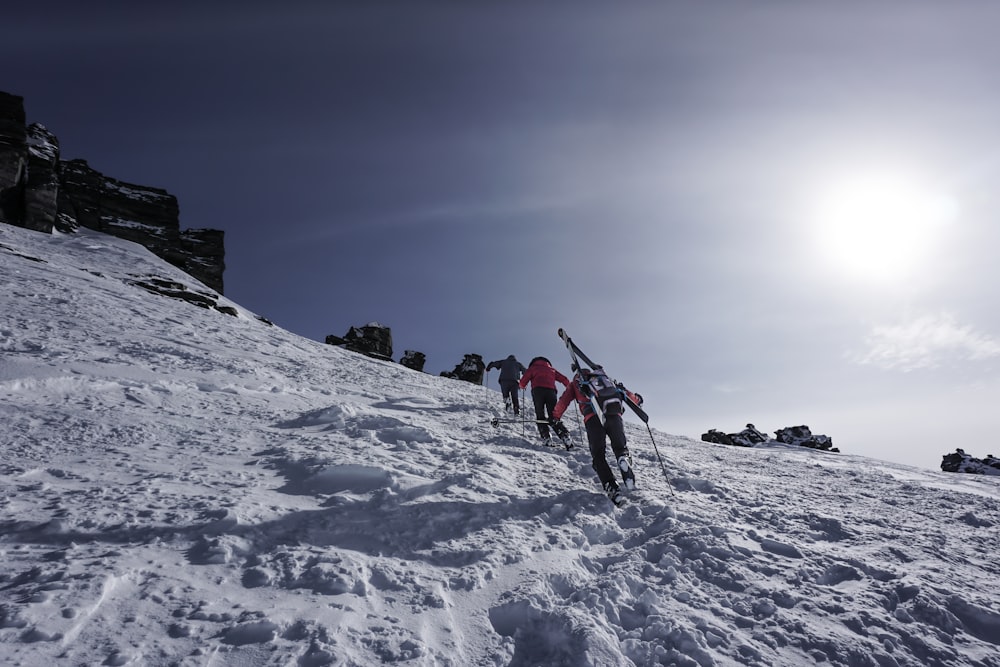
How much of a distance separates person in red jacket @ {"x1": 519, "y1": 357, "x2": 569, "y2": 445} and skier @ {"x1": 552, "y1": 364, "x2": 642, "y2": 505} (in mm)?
2649

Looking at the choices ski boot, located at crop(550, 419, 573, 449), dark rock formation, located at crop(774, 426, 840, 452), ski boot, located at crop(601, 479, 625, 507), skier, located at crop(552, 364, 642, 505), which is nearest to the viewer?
ski boot, located at crop(601, 479, 625, 507)

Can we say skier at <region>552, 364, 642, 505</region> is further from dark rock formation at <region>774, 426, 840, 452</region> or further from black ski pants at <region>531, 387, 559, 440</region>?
dark rock formation at <region>774, 426, 840, 452</region>

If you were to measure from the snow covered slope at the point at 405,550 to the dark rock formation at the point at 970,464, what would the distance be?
20.0 metres

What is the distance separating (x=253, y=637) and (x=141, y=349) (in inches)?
414

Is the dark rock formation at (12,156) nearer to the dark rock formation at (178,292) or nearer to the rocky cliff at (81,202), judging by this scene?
the rocky cliff at (81,202)

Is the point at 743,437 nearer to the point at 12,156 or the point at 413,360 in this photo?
the point at 413,360

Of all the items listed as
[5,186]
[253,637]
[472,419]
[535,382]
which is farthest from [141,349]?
[5,186]

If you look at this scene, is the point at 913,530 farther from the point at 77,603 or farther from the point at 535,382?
the point at 77,603

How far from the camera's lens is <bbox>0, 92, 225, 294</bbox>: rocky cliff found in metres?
31.1

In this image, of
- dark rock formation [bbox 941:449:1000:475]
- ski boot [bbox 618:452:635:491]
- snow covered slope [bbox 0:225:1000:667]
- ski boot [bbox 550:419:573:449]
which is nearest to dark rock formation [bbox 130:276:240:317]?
snow covered slope [bbox 0:225:1000:667]

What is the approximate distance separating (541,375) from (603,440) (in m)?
4.28

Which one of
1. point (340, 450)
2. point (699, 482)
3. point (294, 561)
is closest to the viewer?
point (294, 561)

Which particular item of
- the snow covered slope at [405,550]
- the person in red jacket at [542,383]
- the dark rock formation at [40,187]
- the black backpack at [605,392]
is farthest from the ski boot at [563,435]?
the dark rock formation at [40,187]

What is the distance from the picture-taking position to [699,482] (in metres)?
7.68
